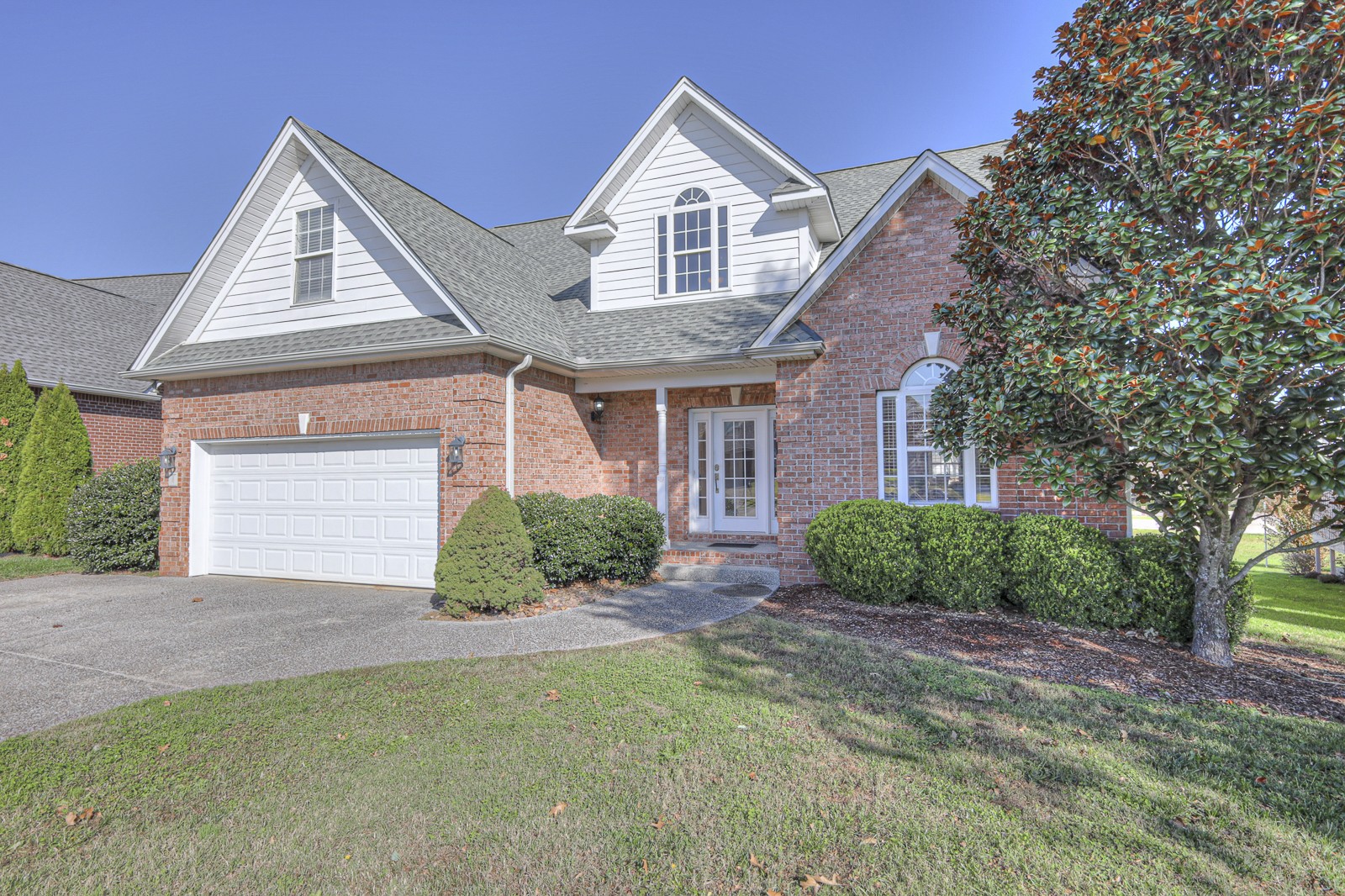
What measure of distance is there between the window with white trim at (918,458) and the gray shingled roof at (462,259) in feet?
17.0

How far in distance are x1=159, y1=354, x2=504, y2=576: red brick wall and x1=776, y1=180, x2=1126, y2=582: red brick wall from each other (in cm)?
426

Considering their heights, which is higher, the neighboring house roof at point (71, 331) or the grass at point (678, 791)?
the neighboring house roof at point (71, 331)

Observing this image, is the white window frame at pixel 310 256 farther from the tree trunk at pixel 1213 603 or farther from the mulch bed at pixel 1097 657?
the tree trunk at pixel 1213 603

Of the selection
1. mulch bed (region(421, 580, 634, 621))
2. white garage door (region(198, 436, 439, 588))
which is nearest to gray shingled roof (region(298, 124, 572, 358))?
white garage door (region(198, 436, 439, 588))

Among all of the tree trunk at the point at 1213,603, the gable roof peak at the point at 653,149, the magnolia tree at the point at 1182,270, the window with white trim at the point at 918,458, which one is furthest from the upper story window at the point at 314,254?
the tree trunk at the point at 1213,603

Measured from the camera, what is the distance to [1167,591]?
21.2 feet

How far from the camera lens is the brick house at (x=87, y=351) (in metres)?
14.9

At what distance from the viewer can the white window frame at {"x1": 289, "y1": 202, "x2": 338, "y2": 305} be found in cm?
1047

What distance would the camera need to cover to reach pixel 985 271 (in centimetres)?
696

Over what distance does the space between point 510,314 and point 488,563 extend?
173 inches

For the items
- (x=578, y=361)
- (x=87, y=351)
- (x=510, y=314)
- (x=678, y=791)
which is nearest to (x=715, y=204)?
(x=578, y=361)

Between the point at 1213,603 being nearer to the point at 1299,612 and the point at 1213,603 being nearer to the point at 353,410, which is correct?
the point at 1299,612

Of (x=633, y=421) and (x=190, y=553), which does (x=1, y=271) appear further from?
(x=633, y=421)

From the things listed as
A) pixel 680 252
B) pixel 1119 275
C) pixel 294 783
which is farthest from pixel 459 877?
pixel 680 252
